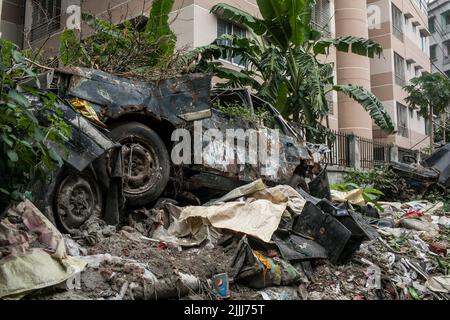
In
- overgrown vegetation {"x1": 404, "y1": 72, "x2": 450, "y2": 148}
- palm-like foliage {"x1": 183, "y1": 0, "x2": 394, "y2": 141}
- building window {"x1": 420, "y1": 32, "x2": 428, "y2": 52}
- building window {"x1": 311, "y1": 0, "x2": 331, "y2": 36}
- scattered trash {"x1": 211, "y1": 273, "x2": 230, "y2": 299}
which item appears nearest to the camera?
scattered trash {"x1": 211, "y1": 273, "x2": 230, "y2": 299}

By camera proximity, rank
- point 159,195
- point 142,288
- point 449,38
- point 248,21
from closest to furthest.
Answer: point 142,288 < point 159,195 < point 248,21 < point 449,38

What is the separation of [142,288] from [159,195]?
1925mm

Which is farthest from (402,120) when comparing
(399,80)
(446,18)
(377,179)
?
(446,18)

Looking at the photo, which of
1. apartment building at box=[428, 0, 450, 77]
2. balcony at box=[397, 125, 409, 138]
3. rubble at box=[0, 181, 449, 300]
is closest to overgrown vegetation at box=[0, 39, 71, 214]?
rubble at box=[0, 181, 449, 300]

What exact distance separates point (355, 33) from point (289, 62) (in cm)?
1142

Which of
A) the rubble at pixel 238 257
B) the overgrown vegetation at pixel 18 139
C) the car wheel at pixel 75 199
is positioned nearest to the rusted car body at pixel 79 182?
the car wheel at pixel 75 199

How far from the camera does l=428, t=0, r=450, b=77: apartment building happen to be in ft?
131

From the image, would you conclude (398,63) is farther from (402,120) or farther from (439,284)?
(439,284)

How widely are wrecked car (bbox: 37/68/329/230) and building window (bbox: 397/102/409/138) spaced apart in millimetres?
19735

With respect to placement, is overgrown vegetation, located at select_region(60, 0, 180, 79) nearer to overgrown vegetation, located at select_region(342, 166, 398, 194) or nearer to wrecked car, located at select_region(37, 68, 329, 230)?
wrecked car, located at select_region(37, 68, 329, 230)

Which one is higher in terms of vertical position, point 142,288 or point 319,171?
point 319,171

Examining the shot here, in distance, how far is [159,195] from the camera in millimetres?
5023
